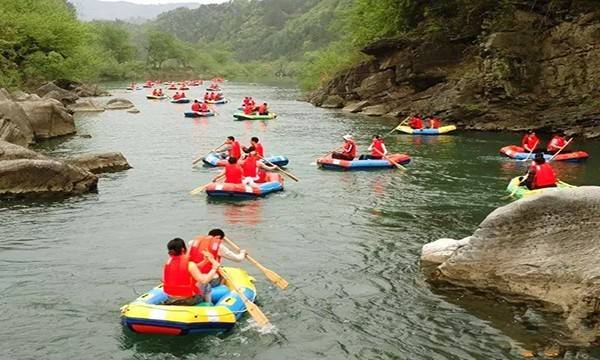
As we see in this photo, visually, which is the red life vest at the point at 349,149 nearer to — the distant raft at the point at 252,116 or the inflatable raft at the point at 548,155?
the inflatable raft at the point at 548,155

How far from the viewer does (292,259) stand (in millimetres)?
12578

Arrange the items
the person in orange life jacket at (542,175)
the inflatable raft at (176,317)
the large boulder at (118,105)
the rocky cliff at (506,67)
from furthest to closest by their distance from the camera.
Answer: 1. the large boulder at (118,105)
2. the rocky cliff at (506,67)
3. the person in orange life jacket at (542,175)
4. the inflatable raft at (176,317)

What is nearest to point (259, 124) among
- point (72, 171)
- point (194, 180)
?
point (194, 180)

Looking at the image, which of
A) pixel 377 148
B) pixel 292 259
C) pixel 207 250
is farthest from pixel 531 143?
pixel 207 250

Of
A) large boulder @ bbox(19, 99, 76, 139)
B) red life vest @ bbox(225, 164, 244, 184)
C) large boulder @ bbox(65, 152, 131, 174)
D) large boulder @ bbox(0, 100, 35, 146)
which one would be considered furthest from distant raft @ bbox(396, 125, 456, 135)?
large boulder @ bbox(0, 100, 35, 146)

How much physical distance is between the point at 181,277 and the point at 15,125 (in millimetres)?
19294

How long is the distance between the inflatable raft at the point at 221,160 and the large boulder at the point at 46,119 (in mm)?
11114

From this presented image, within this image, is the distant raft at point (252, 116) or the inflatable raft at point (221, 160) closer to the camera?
the inflatable raft at point (221, 160)

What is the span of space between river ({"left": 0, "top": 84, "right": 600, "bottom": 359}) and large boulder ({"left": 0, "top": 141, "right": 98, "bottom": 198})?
1.67 feet

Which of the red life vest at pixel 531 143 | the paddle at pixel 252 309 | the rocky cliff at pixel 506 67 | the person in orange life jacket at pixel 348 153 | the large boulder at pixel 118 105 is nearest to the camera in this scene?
the paddle at pixel 252 309

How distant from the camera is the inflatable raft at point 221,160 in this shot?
72.8 feet

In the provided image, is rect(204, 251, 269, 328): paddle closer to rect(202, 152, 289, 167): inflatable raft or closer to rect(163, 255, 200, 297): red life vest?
rect(163, 255, 200, 297): red life vest

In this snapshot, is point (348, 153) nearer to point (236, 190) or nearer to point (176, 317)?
point (236, 190)

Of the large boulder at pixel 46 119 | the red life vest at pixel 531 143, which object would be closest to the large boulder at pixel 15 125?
the large boulder at pixel 46 119
